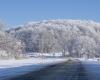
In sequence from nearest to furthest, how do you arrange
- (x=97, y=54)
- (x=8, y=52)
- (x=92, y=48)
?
(x=8, y=52)
(x=97, y=54)
(x=92, y=48)

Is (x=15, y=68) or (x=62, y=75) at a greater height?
(x=15, y=68)

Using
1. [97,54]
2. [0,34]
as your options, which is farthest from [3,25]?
[97,54]

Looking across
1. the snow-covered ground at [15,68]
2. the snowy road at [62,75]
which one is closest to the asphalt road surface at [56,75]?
the snowy road at [62,75]

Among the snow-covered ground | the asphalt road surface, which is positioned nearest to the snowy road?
→ the asphalt road surface

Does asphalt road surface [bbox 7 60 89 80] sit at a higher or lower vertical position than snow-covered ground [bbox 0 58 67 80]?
lower

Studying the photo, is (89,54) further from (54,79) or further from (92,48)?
(54,79)

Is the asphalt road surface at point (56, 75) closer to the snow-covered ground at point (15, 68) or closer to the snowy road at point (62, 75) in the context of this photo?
the snowy road at point (62, 75)

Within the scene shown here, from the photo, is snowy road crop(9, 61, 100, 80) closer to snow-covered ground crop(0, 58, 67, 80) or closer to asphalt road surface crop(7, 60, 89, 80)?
asphalt road surface crop(7, 60, 89, 80)

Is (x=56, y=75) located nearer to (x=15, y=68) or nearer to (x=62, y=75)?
(x=62, y=75)

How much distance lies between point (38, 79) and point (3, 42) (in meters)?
87.2

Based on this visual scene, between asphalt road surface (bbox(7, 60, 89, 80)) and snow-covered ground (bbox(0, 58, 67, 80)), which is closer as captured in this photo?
asphalt road surface (bbox(7, 60, 89, 80))

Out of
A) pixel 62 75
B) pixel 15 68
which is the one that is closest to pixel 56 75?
pixel 62 75

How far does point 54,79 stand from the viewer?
23328mm

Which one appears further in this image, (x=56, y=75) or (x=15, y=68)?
(x=15, y=68)
